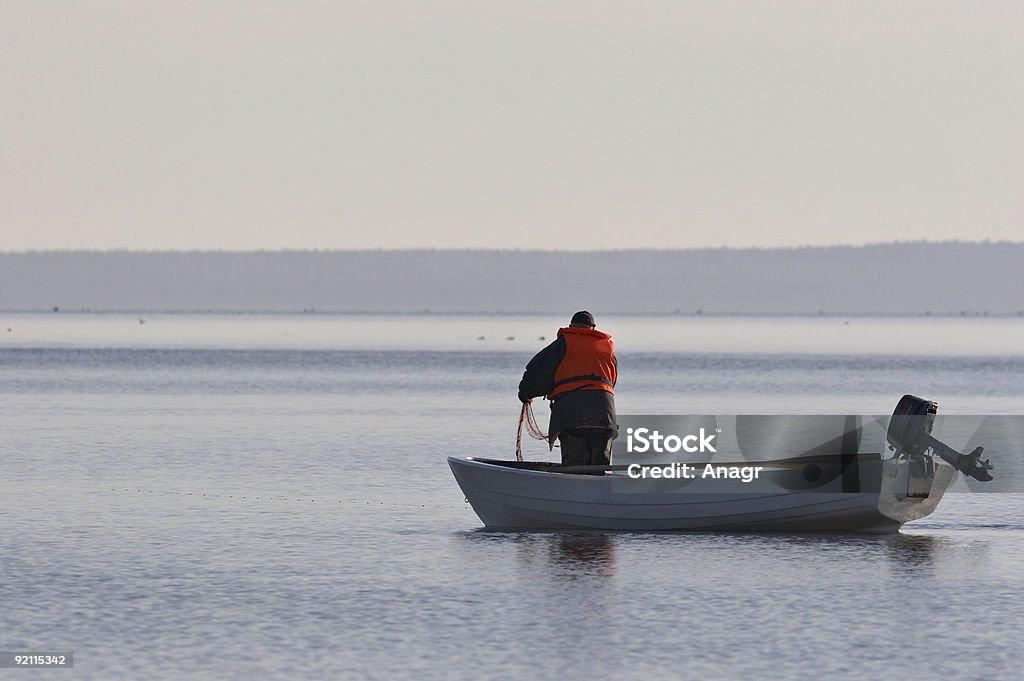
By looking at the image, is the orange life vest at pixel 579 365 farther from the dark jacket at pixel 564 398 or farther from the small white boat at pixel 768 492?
the small white boat at pixel 768 492

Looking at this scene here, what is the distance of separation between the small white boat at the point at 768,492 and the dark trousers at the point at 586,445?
0.63ft

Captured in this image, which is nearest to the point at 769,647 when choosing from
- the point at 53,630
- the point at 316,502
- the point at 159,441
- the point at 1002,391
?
the point at 53,630

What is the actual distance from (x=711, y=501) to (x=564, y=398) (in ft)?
8.27

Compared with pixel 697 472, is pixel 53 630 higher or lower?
lower

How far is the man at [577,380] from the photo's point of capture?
2077 cm

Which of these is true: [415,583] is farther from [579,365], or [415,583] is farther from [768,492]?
[768,492]

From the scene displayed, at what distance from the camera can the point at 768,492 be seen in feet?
69.6

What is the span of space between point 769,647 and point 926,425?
8072 millimetres

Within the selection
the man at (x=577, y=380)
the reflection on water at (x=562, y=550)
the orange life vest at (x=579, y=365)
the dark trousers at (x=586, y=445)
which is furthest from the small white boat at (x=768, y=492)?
the orange life vest at (x=579, y=365)

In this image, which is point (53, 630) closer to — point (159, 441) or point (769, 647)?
point (769, 647)

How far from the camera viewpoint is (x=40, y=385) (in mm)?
73125

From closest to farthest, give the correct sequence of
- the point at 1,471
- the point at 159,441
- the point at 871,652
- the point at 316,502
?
the point at 871,652
the point at 316,502
the point at 1,471
the point at 159,441

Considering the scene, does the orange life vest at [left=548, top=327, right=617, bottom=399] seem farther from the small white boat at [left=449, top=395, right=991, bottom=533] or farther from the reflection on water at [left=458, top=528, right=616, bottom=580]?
the reflection on water at [left=458, top=528, right=616, bottom=580]

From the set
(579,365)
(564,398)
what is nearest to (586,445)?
(564,398)
